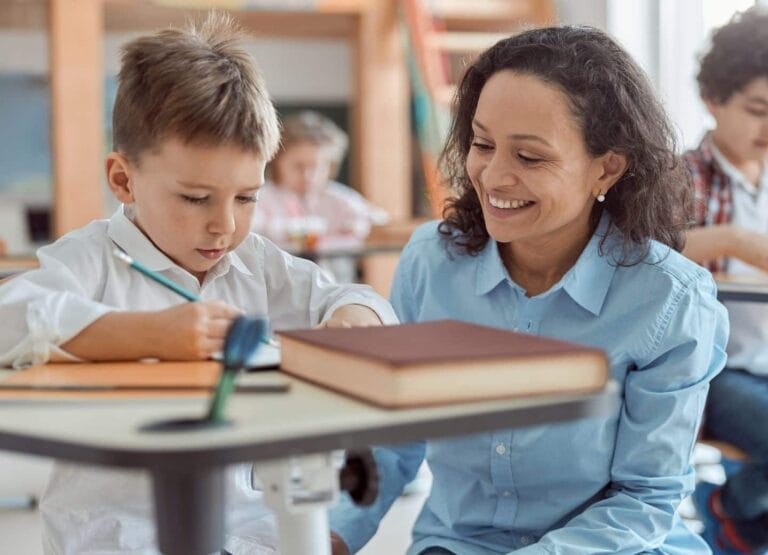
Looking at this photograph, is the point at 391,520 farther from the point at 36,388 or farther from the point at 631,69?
the point at 36,388

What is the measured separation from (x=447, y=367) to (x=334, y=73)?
6.62 metres

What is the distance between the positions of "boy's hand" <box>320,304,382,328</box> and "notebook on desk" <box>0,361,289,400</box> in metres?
0.17

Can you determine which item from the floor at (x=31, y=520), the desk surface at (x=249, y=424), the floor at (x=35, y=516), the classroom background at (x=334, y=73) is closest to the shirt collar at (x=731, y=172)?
the floor at (x=35, y=516)

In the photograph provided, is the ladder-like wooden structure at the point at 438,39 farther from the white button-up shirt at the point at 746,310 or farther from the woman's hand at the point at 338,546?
the woman's hand at the point at 338,546

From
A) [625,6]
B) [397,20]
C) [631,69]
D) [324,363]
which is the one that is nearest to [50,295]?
[324,363]

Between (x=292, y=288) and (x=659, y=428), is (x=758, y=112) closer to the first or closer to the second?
(x=659, y=428)

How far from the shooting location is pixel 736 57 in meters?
2.53

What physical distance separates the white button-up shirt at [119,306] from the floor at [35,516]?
1.34m

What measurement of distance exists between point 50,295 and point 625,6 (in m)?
4.72

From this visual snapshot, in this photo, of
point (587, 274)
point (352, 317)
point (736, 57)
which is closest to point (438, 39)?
point (736, 57)

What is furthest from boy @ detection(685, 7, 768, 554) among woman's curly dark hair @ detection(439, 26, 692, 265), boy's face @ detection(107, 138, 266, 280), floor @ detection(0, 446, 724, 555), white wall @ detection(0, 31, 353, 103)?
white wall @ detection(0, 31, 353, 103)

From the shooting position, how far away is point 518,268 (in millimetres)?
1484

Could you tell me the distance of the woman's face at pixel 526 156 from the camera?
1368 mm

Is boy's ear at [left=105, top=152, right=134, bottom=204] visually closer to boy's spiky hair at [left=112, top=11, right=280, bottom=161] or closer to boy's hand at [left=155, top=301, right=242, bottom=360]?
boy's spiky hair at [left=112, top=11, right=280, bottom=161]
